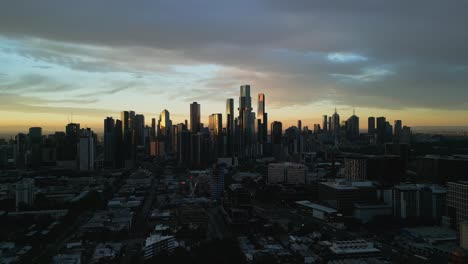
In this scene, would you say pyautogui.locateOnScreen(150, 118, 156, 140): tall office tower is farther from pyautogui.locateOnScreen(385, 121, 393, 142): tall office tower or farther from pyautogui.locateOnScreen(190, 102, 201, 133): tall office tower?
pyautogui.locateOnScreen(385, 121, 393, 142): tall office tower

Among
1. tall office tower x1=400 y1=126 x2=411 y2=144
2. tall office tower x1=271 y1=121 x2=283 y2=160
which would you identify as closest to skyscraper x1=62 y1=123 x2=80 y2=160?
tall office tower x1=271 y1=121 x2=283 y2=160

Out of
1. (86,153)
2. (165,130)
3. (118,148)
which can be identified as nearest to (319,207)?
(86,153)

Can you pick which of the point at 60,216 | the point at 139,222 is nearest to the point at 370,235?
the point at 139,222

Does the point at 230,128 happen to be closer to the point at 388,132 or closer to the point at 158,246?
the point at 388,132

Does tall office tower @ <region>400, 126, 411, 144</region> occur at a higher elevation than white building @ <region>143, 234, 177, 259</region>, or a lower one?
higher

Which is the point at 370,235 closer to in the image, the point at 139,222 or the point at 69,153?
the point at 139,222

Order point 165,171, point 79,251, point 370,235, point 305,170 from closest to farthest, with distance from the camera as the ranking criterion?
point 79,251 < point 370,235 < point 305,170 < point 165,171
